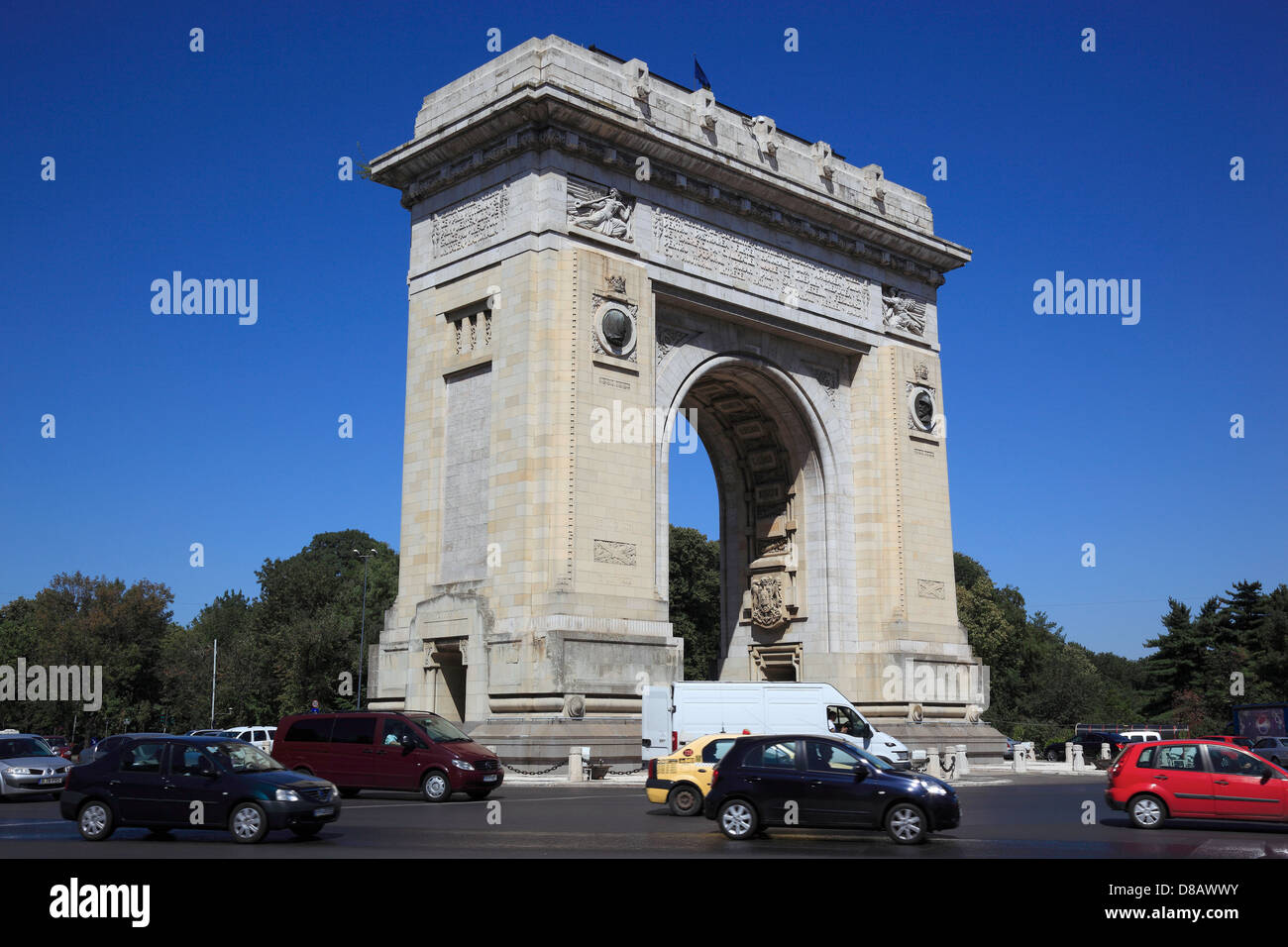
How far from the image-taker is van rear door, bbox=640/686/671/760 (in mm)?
27547

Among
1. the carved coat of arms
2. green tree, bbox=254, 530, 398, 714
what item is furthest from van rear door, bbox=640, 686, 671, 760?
green tree, bbox=254, 530, 398, 714

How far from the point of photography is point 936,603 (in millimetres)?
39312

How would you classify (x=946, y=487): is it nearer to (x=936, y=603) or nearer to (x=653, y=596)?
(x=936, y=603)

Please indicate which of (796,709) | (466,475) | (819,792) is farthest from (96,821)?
(466,475)

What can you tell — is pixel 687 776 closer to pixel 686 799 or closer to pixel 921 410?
pixel 686 799

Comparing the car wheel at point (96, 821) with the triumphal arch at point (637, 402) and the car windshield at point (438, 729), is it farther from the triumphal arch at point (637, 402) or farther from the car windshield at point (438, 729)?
the triumphal arch at point (637, 402)

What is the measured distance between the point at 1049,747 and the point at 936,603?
19.5m

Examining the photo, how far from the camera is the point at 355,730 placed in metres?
23.3

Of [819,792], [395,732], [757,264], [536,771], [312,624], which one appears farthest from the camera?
[312,624]

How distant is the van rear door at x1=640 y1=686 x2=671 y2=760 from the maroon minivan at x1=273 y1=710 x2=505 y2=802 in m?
5.43

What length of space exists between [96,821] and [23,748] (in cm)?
1252

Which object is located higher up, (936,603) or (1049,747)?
(936,603)

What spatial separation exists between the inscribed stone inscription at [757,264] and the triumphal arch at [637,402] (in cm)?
9
